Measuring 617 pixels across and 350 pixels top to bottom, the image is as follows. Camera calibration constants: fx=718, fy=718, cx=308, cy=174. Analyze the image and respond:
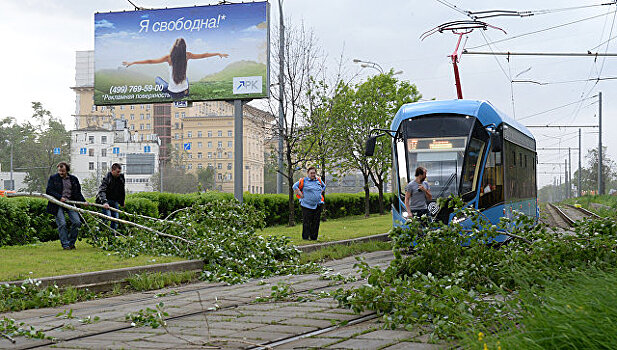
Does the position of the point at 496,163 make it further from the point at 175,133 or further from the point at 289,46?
the point at 175,133

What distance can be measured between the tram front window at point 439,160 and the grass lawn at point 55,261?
5.75m

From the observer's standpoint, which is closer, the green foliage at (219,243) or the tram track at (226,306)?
the tram track at (226,306)

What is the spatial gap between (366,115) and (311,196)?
61.8 feet

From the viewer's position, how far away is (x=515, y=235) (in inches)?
324

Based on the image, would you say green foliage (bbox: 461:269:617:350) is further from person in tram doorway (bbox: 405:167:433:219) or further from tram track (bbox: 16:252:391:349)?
person in tram doorway (bbox: 405:167:433:219)

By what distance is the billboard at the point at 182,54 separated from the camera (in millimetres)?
26781

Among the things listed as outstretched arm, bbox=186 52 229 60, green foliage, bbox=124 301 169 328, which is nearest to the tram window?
green foliage, bbox=124 301 169 328

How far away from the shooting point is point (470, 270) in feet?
26.2

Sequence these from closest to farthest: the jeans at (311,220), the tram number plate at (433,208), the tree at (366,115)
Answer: the tram number plate at (433,208)
the jeans at (311,220)
the tree at (366,115)

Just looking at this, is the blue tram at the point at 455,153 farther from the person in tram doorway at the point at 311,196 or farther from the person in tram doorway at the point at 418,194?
the person in tram doorway at the point at 311,196


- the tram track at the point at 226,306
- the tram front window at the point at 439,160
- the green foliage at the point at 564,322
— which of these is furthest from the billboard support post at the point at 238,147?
the green foliage at the point at 564,322

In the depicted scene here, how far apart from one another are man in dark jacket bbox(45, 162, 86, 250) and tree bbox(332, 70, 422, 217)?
61.7ft

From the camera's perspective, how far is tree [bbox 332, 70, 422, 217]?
33.3m

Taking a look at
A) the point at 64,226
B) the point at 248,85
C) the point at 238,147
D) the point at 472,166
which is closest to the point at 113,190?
the point at 64,226
